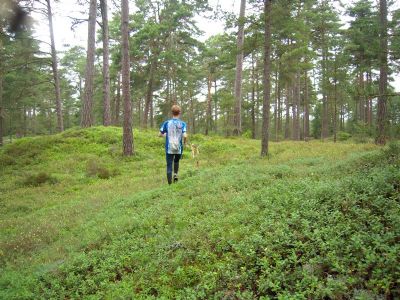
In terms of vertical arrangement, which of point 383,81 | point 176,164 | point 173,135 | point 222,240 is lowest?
point 222,240

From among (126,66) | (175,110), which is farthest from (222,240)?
(126,66)

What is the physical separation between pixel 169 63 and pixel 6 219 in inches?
939

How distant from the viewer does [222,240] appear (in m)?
4.83

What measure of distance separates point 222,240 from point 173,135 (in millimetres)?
4783

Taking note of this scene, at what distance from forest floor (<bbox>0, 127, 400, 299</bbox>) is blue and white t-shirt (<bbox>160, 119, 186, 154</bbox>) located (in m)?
1.01

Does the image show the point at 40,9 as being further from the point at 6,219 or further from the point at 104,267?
the point at 104,267

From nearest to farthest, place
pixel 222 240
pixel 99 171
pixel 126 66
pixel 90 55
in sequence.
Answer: pixel 222 240, pixel 99 171, pixel 126 66, pixel 90 55

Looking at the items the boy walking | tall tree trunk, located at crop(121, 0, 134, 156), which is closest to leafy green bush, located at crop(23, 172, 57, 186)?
tall tree trunk, located at crop(121, 0, 134, 156)

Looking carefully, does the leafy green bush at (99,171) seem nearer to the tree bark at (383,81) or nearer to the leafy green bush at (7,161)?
the leafy green bush at (7,161)

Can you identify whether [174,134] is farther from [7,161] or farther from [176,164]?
[7,161]

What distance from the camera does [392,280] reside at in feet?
10.6

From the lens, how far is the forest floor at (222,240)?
3615mm

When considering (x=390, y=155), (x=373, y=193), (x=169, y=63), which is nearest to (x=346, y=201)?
(x=373, y=193)

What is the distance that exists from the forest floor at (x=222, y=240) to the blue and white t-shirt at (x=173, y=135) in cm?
101
